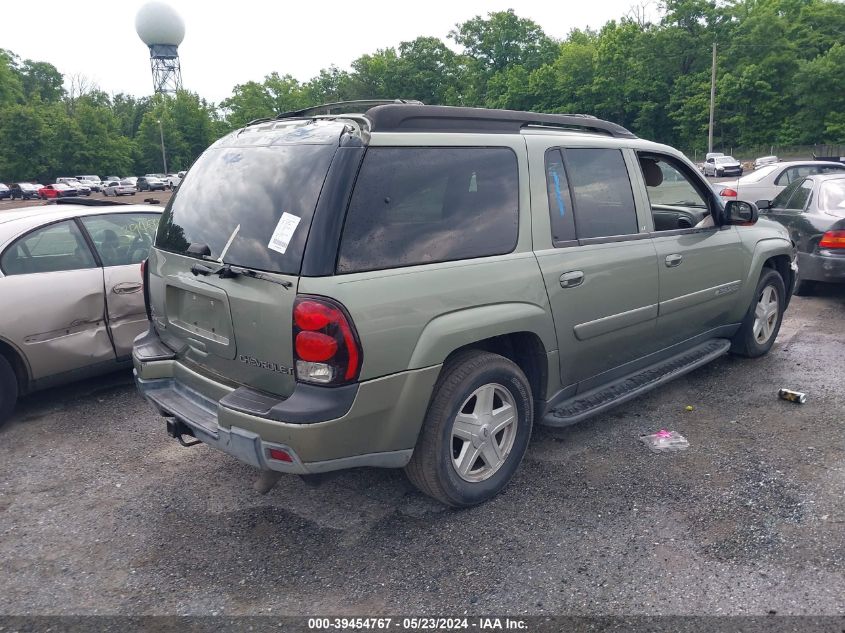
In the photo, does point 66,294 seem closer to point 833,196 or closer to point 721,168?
point 833,196

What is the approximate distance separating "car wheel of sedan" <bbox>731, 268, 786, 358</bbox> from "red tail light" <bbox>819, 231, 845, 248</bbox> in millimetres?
1974

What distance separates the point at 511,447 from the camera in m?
3.55

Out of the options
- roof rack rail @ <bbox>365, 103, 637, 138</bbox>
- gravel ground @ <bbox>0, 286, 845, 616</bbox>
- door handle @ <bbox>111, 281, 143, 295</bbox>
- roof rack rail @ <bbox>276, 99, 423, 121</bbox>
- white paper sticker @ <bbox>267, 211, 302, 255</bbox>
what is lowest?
gravel ground @ <bbox>0, 286, 845, 616</bbox>

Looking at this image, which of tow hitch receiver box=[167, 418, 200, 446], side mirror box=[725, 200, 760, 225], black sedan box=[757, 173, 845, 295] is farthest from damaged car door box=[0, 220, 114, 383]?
black sedan box=[757, 173, 845, 295]

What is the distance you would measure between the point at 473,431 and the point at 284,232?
1367 mm

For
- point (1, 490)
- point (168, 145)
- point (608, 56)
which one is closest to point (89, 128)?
point (168, 145)

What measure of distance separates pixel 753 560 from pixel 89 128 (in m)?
78.0

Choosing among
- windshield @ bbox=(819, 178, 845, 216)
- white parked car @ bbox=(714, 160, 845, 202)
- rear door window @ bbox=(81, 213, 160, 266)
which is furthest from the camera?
white parked car @ bbox=(714, 160, 845, 202)

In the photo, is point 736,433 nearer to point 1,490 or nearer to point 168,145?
point 1,490

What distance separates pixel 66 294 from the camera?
15.7 ft

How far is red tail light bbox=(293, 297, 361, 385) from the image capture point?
8.89ft

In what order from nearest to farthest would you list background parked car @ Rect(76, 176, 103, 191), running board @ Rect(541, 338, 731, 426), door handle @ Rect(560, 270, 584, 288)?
door handle @ Rect(560, 270, 584, 288) < running board @ Rect(541, 338, 731, 426) < background parked car @ Rect(76, 176, 103, 191)

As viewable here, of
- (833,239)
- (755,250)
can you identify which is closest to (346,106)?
(755,250)

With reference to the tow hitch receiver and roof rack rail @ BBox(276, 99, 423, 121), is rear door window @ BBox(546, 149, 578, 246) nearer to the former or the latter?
roof rack rail @ BBox(276, 99, 423, 121)
